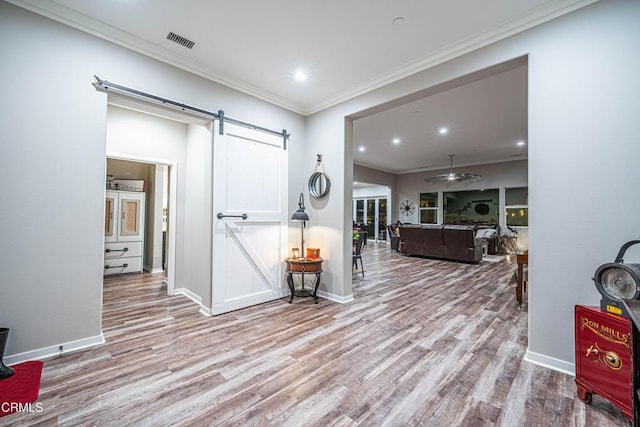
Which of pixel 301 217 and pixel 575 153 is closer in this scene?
pixel 575 153

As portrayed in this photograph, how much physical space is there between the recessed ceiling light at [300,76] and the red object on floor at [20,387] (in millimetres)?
3693

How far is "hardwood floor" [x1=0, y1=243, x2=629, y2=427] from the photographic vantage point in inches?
64.1

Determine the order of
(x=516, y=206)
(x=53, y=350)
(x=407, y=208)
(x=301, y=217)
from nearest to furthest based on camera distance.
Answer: (x=53, y=350) < (x=301, y=217) < (x=516, y=206) < (x=407, y=208)

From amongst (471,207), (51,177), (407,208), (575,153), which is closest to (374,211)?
(407,208)

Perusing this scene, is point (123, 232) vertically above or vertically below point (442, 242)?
above

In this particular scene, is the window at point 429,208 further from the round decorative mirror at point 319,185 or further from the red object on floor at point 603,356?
the red object on floor at point 603,356

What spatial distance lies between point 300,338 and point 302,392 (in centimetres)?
82

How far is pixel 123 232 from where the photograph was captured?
5.54 metres

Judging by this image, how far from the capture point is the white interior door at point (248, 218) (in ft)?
11.0

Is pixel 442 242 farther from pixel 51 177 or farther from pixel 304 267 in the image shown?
pixel 51 177

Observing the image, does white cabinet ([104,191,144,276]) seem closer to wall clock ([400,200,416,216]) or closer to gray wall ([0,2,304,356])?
gray wall ([0,2,304,356])

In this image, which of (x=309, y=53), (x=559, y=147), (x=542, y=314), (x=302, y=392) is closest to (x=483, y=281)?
(x=542, y=314)

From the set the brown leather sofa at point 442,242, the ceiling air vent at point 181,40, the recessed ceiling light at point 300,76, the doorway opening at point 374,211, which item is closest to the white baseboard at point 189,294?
the ceiling air vent at point 181,40

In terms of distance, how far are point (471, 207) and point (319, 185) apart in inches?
330
